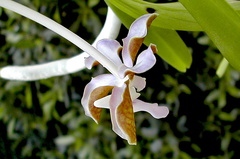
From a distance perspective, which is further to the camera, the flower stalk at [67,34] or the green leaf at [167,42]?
the green leaf at [167,42]

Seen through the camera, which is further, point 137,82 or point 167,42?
point 167,42

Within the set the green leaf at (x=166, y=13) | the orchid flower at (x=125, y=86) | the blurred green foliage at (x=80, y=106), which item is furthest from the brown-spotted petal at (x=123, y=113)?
the blurred green foliage at (x=80, y=106)

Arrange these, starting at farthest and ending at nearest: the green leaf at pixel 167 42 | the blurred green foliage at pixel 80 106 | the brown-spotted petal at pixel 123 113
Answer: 1. the blurred green foliage at pixel 80 106
2. the green leaf at pixel 167 42
3. the brown-spotted petal at pixel 123 113

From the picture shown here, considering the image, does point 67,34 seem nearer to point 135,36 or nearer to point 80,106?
point 135,36

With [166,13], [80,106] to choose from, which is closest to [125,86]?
[166,13]

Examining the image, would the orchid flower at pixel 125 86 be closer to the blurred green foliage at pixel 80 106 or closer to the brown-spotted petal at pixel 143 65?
the brown-spotted petal at pixel 143 65

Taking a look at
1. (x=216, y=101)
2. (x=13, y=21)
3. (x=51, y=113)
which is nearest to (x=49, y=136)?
(x=51, y=113)

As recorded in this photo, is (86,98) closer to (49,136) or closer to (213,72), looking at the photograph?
(213,72)
